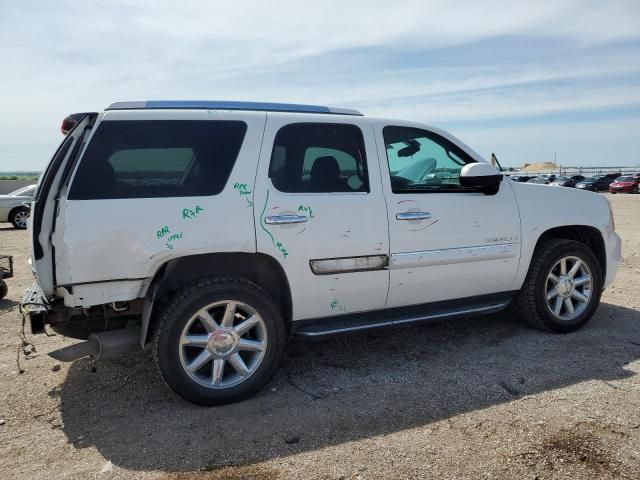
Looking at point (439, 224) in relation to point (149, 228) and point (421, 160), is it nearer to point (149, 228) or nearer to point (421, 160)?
point (421, 160)

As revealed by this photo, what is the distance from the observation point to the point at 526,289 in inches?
187

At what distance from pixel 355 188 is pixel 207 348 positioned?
1532 millimetres

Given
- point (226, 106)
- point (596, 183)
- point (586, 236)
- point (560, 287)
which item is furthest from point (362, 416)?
point (596, 183)

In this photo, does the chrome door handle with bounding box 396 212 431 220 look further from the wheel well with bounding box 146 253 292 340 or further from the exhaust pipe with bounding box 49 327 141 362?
the exhaust pipe with bounding box 49 327 141 362

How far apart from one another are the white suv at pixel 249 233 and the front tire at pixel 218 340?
0.01 metres

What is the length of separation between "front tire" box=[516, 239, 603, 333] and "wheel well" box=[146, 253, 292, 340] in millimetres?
2287

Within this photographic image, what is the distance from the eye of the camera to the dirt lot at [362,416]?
2854 mm

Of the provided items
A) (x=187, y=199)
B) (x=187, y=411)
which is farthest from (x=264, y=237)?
(x=187, y=411)

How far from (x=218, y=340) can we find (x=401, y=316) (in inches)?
56.2

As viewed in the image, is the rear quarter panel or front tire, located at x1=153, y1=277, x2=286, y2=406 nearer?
the rear quarter panel

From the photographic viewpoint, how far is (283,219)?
3607 millimetres

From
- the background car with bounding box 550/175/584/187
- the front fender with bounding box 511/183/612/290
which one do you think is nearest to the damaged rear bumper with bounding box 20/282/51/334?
the front fender with bounding box 511/183/612/290

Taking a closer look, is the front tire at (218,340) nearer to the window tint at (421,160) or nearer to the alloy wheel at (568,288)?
the window tint at (421,160)

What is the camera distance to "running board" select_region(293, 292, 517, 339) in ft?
12.6
